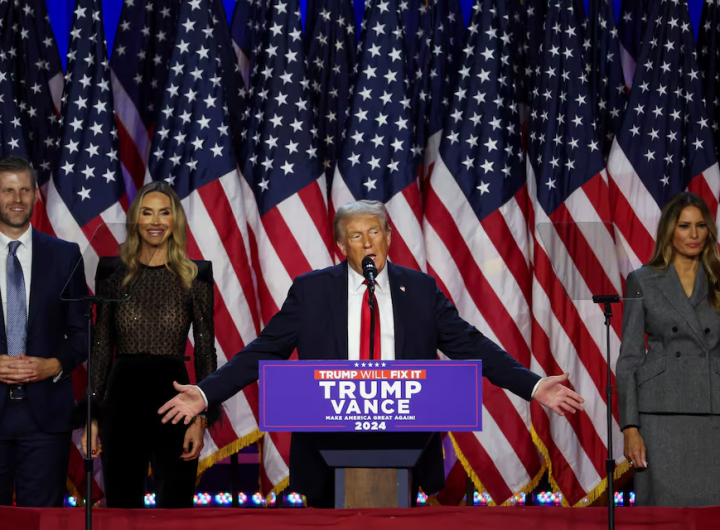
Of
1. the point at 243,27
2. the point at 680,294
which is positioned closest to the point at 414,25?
the point at 243,27

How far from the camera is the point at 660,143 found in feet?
16.0

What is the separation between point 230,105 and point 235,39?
0.38 meters

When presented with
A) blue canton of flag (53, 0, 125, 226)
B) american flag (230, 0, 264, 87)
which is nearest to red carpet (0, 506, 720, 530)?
blue canton of flag (53, 0, 125, 226)

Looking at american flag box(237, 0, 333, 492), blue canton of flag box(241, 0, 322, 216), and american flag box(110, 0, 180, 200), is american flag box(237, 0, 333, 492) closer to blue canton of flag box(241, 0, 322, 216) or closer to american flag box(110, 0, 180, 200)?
blue canton of flag box(241, 0, 322, 216)

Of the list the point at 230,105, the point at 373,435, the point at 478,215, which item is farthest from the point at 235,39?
the point at 373,435

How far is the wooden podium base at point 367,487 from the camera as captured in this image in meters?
2.58

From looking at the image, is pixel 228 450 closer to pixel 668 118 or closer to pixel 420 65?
pixel 420 65

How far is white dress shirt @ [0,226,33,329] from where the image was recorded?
11.5 ft

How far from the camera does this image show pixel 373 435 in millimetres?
2746

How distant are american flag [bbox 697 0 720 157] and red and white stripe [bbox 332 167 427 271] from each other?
1639mm

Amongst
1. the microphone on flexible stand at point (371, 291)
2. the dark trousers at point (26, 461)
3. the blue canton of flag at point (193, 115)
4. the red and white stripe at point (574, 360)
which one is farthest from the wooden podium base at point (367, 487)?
the blue canton of flag at point (193, 115)

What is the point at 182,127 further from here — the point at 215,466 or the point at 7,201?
the point at 215,466

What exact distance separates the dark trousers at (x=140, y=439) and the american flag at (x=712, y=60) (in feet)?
10.6

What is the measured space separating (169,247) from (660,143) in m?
2.64
